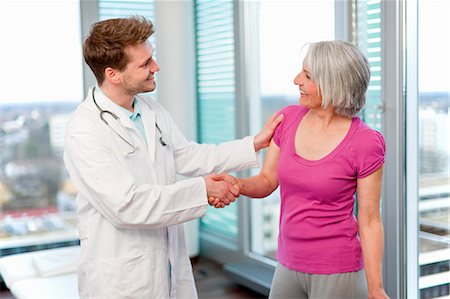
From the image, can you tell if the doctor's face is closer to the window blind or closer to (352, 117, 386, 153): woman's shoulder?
(352, 117, 386, 153): woman's shoulder

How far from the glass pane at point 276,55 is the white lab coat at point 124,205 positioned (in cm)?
138

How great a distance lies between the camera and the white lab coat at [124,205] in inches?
83.1

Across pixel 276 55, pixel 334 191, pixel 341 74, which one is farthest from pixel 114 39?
pixel 276 55

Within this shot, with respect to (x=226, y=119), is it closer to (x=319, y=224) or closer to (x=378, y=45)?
(x=378, y=45)

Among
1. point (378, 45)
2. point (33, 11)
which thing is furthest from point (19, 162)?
point (378, 45)

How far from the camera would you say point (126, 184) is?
6.91 feet

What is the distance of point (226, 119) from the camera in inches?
173

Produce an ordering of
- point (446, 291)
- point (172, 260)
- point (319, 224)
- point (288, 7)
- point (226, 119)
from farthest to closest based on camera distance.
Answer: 1. point (226, 119)
2. point (288, 7)
3. point (446, 291)
4. point (172, 260)
5. point (319, 224)

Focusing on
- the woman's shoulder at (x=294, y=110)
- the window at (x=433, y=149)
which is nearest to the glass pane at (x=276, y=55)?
the window at (x=433, y=149)

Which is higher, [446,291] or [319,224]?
[319,224]

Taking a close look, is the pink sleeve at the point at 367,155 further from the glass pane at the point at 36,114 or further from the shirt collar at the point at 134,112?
the glass pane at the point at 36,114

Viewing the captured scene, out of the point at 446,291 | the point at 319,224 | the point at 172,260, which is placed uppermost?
the point at 319,224

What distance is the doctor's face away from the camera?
226 centimetres

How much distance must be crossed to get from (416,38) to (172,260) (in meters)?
1.52
